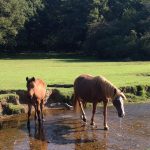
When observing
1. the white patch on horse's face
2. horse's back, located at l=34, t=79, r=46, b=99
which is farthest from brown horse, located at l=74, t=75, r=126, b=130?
horse's back, located at l=34, t=79, r=46, b=99

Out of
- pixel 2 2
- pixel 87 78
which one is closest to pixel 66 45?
pixel 2 2

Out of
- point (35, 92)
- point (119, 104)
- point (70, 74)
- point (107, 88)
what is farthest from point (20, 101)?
point (70, 74)

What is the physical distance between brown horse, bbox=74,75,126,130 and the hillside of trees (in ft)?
131

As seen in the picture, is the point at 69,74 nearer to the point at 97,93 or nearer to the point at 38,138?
the point at 97,93

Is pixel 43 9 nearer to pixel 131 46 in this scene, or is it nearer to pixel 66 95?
pixel 131 46

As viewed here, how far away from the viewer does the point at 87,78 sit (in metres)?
16.2

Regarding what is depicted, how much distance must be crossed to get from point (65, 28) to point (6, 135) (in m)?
61.1

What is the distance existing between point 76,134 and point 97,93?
204cm

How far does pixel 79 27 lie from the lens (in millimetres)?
71812

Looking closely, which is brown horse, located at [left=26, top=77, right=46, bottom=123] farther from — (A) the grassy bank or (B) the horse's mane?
(A) the grassy bank

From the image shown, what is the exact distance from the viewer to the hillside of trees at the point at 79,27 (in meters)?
60.4

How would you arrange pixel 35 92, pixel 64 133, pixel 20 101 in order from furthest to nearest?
pixel 20 101, pixel 35 92, pixel 64 133

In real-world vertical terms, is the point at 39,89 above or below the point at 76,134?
above

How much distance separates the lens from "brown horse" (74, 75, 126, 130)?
47.1 ft
